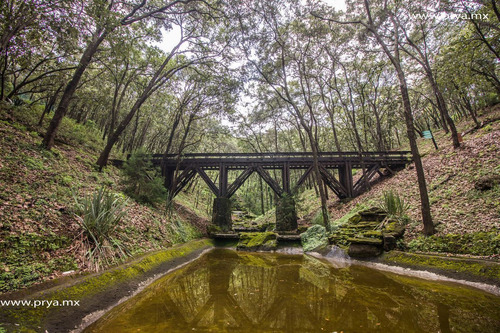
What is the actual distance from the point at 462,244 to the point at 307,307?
4996 mm

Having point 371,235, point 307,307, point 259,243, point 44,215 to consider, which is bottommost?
point 259,243

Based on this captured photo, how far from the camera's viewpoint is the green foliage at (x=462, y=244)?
4.80 meters

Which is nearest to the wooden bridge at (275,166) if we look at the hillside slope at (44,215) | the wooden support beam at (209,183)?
the wooden support beam at (209,183)

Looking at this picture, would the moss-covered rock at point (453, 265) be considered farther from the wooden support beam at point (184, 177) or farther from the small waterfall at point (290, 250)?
the wooden support beam at point (184, 177)

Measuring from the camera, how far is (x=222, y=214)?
1488cm

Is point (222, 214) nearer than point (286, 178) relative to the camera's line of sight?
Yes

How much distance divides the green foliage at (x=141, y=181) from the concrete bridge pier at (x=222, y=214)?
500 cm

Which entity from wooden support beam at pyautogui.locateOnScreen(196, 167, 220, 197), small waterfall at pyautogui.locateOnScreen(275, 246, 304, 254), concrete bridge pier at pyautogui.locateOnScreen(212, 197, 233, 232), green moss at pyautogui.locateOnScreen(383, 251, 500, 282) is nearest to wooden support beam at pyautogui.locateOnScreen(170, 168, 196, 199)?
wooden support beam at pyautogui.locateOnScreen(196, 167, 220, 197)

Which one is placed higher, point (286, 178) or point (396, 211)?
point (286, 178)

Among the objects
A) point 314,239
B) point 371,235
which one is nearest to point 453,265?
point 371,235

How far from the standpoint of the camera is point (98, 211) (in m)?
4.98

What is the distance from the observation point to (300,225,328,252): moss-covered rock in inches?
367

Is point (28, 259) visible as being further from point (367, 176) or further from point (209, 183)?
point (367, 176)

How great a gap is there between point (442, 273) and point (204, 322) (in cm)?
529
